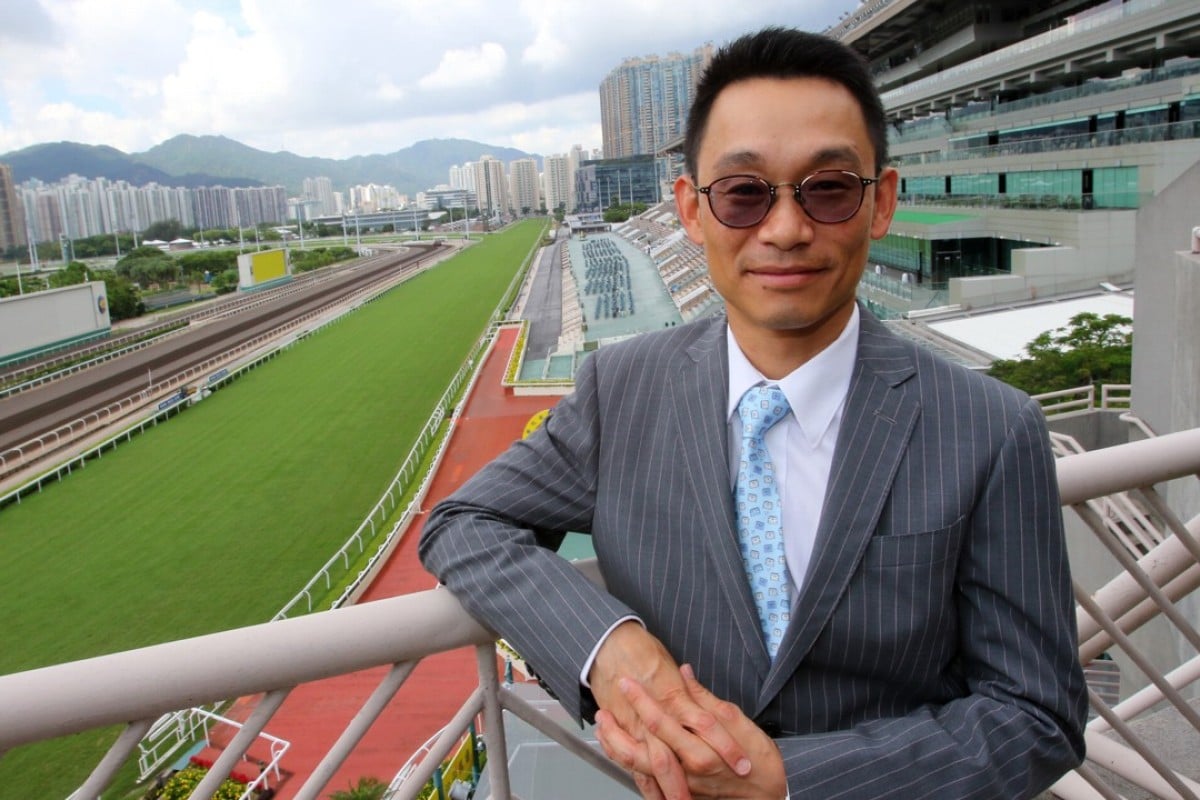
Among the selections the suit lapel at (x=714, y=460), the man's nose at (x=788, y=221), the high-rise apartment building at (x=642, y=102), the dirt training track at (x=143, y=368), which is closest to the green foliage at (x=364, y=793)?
the suit lapel at (x=714, y=460)

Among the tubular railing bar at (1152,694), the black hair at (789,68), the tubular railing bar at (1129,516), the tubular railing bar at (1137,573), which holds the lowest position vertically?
the tubular railing bar at (1129,516)

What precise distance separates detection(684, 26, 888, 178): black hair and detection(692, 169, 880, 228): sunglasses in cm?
8

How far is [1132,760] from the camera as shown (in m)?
1.64

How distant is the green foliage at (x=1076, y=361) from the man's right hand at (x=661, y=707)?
8.77 meters

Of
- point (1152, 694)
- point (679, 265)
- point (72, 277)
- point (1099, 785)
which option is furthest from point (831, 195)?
point (72, 277)

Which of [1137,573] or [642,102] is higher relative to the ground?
[642,102]

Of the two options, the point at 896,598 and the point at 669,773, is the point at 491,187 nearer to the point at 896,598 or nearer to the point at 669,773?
the point at 896,598

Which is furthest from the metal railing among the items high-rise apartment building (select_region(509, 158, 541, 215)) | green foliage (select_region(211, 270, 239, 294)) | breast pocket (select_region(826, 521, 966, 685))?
high-rise apartment building (select_region(509, 158, 541, 215))

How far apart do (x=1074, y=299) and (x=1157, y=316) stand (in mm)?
7481

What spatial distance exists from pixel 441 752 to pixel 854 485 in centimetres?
63

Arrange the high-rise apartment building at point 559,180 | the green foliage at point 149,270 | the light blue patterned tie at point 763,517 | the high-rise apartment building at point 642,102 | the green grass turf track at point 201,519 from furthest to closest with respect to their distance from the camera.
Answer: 1. the high-rise apartment building at point 559,180
2. the high-rise apartment building at point 642,102
3. the green foliage at point 149,270
4. the green grass turf track at point 201,519
5. the light blue patterned tie at point 763,517

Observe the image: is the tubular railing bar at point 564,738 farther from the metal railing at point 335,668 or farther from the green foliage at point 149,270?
the green foliage at point 149,270

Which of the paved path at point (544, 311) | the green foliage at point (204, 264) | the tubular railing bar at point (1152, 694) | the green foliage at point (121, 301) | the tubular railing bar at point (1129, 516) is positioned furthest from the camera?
the green foliage at point (204, 264)

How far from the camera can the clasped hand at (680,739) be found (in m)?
0.90
